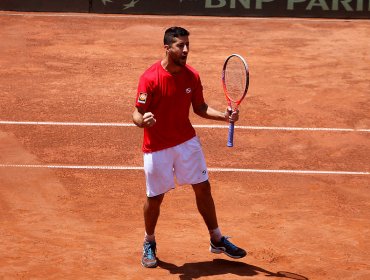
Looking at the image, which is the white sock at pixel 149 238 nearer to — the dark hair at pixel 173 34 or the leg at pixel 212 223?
the leg at pixel 212 223

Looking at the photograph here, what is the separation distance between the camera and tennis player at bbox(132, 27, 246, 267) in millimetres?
9469

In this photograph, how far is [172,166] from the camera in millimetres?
9812

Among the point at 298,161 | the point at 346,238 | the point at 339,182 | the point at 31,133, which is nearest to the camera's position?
the point at 346,238

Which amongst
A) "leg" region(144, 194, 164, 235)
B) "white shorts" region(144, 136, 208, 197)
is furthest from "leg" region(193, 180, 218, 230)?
"leg" region(144, 194, 164, 235)

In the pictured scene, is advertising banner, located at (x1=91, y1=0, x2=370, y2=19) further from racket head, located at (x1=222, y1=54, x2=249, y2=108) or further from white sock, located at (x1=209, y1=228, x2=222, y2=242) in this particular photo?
white sock, located at (x1=209, y1=228, x2=222, y2=242)

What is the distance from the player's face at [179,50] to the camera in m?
9.44

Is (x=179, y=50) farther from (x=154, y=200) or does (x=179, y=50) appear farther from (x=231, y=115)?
(x=154, y=200)

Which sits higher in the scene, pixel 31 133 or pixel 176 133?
pixel 176 133

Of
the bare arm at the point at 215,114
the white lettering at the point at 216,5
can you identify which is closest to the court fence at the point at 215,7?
the white lettering at the point at 216,5

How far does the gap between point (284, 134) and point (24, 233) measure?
5.62 meters

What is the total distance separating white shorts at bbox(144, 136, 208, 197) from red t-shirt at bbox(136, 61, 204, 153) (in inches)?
3.1

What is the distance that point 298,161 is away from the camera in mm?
13867

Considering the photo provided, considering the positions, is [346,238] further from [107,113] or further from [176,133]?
[107,113]

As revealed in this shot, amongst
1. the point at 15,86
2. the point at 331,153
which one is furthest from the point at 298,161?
the point at 15,86
